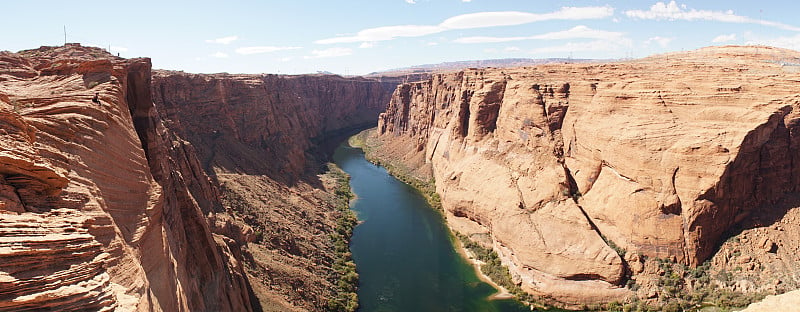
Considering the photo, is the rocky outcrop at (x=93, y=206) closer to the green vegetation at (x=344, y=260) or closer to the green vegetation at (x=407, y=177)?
the green vegetation at (x=344, y=260)

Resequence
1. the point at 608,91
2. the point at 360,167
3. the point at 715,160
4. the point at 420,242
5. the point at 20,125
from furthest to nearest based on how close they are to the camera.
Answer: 1. the point at 360,167
2. the point at 420,242
3. the point at 608,91
4. the point at 715,160
5. the point at 20,125

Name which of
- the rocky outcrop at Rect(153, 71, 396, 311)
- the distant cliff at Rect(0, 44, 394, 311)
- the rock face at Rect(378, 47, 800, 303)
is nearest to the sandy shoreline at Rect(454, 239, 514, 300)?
the rock face at Rect(378, 47, 800, 303)

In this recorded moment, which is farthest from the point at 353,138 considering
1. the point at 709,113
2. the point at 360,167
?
the point at 709,113

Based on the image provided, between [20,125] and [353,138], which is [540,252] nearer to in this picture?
[20,125]

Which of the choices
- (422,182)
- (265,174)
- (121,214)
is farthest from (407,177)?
(121,214)

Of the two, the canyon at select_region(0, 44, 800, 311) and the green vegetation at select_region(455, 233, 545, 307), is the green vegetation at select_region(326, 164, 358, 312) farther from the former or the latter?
the green vegetation at select_region(455, 233, 545, 307)

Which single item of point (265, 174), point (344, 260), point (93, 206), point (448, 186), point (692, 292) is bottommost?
point (344, 260)

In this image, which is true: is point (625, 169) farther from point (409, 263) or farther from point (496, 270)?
point (409, 263)
